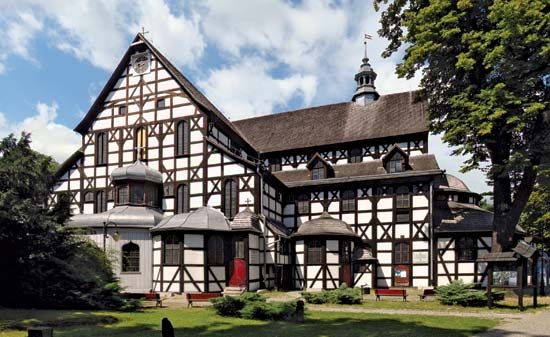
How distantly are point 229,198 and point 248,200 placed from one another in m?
1.61

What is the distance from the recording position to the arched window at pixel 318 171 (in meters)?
35.1

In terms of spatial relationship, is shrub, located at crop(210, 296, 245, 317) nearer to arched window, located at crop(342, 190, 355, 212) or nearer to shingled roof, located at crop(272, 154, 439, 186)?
arched window, located at crop(342, 190, 355, 212)

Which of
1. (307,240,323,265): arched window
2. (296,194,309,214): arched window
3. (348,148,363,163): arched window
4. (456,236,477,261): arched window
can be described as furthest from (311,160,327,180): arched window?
(456,236,477,261): arched window

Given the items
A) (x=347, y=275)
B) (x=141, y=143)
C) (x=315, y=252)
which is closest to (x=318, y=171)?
(x=315, y=252)

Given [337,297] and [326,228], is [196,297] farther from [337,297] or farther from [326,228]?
[326,228]

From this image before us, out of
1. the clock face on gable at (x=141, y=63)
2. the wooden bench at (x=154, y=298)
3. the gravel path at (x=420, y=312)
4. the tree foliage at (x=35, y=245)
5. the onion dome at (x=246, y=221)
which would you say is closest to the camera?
the tree foliage at (x=35, y=245)

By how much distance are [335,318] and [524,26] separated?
16.2 meters

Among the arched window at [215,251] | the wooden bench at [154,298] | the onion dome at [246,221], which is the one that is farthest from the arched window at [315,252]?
the wooden bench at [154,298]

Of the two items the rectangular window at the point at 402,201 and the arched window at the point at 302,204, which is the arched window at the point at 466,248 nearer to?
the rectangular window at the point at 402,201

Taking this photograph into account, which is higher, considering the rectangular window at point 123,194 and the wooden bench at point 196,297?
the rectangular window at point 123,194

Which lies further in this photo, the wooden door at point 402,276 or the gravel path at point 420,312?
the wooden door at point 402,276

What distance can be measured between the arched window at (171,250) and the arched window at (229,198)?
4.39 metres

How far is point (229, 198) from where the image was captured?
101 feet

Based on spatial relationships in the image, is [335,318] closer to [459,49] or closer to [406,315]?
[406,315]
